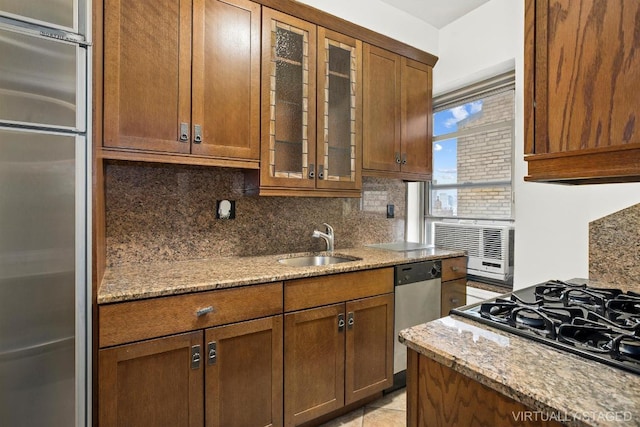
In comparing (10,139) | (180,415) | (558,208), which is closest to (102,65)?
(10,139)

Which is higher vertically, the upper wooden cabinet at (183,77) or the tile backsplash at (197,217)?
the upper wooden cabinet at (183,77)

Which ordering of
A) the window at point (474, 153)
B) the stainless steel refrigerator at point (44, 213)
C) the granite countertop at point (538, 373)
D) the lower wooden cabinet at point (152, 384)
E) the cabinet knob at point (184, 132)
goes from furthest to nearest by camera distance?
the window at point (474, 153), the cabinet knob at point (184, 132), the lower wooden cabinet at point (152, 384), the stainless steel refrigerator at point (44, 213), the granite countertop at point (538, 373)

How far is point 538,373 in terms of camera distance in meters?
0.67

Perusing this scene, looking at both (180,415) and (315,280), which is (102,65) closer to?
(315,280)

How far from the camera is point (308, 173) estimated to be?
2059 millimetres

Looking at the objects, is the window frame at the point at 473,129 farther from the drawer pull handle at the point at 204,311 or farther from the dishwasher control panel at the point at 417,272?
the drawer pull handle at the point at 204,311

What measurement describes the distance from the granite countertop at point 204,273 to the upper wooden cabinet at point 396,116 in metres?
0.71

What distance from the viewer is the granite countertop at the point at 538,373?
0.56 meters

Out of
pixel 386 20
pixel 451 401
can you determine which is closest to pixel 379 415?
pixel 451 401

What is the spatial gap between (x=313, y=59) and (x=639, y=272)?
1990 mm

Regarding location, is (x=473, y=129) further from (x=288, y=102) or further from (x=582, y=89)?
(x=582, y=89)

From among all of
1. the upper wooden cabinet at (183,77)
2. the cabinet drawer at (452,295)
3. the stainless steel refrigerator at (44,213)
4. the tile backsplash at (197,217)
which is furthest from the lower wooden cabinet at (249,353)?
the upper wooden cabinet at (183,77)

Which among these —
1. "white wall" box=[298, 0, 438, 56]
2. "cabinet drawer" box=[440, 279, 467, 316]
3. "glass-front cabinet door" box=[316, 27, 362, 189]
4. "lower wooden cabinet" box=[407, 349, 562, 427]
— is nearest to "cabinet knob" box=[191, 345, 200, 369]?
"lower wooden cabinet" box=[407, 349, 562, 427]

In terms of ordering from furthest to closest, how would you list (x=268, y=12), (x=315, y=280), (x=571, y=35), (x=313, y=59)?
1. (x=313, y=59)
2. (x=268, y=12)
3. (x=315, y=280)
4. (x=571, y=35)
